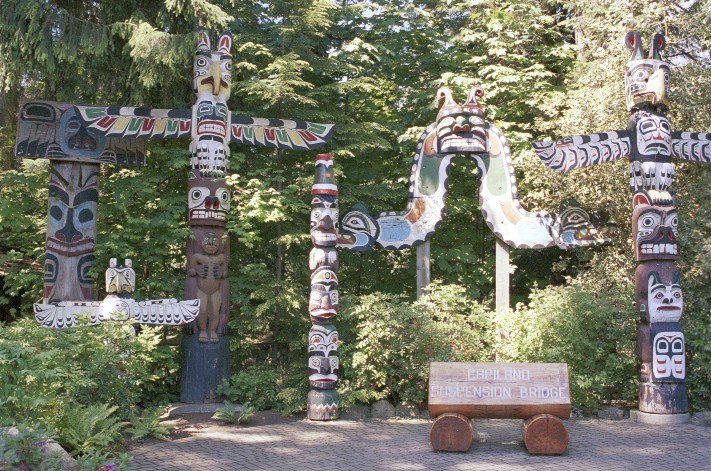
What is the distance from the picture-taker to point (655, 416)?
9.25 metres

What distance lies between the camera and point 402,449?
304 inches

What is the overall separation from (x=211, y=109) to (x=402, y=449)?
5.37m

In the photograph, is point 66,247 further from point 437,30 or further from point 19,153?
point 437,30

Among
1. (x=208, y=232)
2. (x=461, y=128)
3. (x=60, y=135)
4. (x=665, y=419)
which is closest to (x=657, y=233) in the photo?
(x=665, y=419)

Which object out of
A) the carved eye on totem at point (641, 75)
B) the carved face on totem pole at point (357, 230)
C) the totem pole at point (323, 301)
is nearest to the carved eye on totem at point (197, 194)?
the totem pole at point (323, 301)

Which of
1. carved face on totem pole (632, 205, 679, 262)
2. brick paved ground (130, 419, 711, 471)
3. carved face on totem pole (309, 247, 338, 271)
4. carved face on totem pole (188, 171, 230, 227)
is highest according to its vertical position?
carved face on totem pole (188, 171, 230, 227)

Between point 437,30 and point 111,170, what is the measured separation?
695cm

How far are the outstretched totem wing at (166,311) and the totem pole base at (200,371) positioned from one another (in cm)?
59

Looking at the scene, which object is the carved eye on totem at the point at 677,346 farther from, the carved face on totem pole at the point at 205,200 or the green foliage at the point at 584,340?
the carved face on totem pole at the point at 205,200

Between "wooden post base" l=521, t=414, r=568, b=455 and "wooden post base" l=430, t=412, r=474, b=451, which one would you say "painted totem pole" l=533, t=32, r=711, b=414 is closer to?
"wooden post base" l=521, t=414, r=568, b=455

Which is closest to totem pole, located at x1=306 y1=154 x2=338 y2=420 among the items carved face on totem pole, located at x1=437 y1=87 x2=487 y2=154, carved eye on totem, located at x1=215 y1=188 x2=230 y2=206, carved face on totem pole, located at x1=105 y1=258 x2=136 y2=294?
carved eye on totem, located at x1=215 y1=188 x2=230 y2=206

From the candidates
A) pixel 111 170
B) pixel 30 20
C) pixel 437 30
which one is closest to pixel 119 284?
pixel 111 170

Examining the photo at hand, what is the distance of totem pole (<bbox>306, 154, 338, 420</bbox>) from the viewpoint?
9469 mm

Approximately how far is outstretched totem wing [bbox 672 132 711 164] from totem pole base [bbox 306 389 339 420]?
6005 mm
